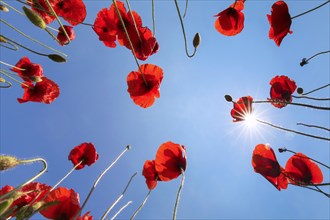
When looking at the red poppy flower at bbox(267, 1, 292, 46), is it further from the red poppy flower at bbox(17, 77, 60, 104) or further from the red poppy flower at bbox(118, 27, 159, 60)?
the red poppy flower at bbox(17, 77, 60, 104)

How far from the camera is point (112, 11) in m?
3.35

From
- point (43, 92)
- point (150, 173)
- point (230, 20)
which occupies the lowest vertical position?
point (150, 173)

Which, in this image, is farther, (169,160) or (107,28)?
(107,28)

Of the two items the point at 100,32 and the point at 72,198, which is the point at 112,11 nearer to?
the point at 100,32

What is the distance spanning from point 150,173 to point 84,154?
0.78 m

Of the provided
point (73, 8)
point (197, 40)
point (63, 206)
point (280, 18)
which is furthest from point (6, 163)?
point (280, 18)

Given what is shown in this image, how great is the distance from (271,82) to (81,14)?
2.62 metres

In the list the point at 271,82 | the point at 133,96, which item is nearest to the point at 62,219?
the point at 133,96

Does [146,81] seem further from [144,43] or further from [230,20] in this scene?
[230,20]

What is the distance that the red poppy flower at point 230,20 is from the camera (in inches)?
133

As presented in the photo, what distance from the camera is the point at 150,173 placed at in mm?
3406

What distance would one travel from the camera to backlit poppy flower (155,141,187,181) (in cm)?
320

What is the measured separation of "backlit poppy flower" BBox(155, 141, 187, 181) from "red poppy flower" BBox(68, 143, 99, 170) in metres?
0.79

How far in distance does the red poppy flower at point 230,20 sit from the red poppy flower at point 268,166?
4.33 feet
